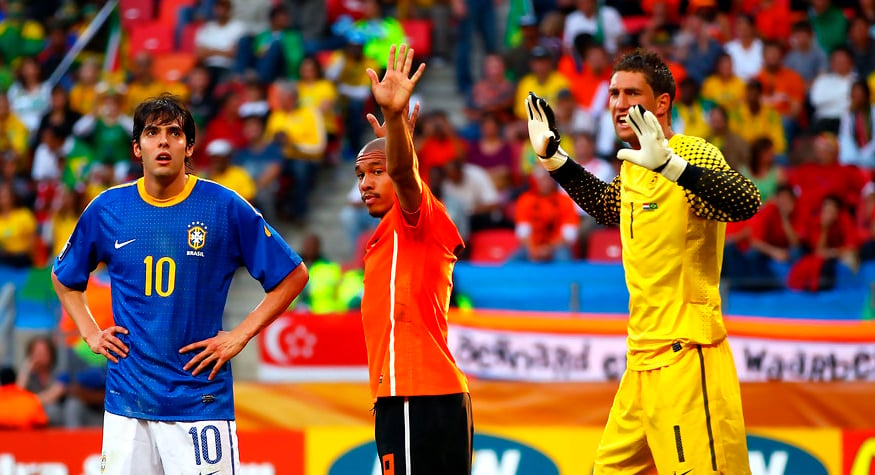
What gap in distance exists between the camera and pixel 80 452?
9328 mm

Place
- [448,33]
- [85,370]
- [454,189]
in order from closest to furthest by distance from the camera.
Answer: [85,370]
[454,189]
[448,33]

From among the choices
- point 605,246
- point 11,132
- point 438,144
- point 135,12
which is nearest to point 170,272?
point 605,246

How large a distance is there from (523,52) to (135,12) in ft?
21.3

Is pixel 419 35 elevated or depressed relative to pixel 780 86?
elevated

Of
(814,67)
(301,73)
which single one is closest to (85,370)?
(301,73)

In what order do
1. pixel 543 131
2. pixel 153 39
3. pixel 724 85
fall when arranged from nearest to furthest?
pixel 543 131, pixel 724 85, pixel 153 39

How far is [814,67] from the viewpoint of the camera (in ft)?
49.0

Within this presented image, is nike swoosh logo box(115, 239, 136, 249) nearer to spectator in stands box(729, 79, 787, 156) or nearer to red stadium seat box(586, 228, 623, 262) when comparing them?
red stadium seat box(586, 228, 623, 262)

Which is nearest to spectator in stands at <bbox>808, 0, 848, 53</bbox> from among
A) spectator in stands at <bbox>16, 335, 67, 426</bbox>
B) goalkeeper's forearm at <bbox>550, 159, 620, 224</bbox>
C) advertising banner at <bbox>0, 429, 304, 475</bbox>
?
advertising banner at <bbox>0, 429, 304, 475</bbox>

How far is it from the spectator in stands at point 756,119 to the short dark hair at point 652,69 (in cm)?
846

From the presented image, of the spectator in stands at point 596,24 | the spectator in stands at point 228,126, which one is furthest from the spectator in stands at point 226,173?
the spectator in stands at point 596,24

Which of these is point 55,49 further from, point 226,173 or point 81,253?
point 81,253

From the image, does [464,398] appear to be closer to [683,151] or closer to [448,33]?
[683,151]

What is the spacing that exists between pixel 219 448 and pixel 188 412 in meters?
0.21
